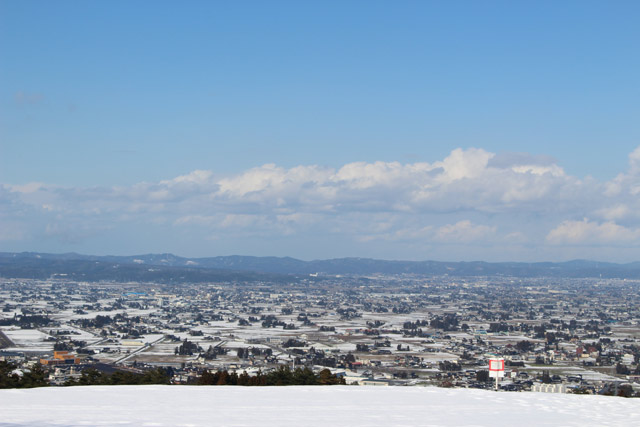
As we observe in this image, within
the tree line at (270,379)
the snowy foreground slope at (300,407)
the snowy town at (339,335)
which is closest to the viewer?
the snowy foreground slope at (300,407)

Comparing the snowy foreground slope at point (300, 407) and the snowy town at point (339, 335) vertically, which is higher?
the snowy foreground slope at point (300, 407)

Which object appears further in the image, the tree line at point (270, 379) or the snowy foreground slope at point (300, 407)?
the tree line at point (270, 379)

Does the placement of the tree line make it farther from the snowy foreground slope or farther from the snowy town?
the snowy foreground slope

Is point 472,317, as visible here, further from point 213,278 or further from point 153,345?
point 213,278

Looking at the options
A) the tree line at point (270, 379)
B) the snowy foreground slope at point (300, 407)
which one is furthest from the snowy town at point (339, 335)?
the snowy foreground slope at point (300, 407)

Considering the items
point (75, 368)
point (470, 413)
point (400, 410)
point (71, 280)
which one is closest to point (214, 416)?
point (400, 410)

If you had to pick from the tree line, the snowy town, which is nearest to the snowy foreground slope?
the snowy town

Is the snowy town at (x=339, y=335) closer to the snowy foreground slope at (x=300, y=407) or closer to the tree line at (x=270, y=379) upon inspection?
the tree line at (x=270, y=379)
